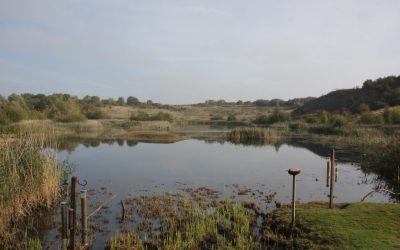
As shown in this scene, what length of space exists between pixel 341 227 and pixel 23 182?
8441 mm

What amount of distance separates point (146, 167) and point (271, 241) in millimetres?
14107

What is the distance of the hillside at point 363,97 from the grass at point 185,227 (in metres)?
61.7

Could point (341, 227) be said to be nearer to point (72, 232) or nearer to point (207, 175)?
point (72, 232)

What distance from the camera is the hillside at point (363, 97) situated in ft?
224

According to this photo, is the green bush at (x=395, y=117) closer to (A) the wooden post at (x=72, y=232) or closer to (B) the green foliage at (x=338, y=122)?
(B) the green foliage at (x=338, y=122)

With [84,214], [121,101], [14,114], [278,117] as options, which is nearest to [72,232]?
[84,214]

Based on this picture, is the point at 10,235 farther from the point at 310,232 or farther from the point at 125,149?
the point at 125,149

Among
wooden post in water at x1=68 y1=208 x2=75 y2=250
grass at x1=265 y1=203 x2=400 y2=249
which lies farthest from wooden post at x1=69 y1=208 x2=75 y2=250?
grass at x1=265 y1=203 x2=400 y2=249

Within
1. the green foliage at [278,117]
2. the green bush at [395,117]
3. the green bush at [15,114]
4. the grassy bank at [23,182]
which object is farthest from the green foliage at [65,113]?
the grassy bank at [23,182]

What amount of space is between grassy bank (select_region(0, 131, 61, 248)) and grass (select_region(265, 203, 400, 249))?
20.7ft

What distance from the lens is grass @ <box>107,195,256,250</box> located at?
28.2 feet

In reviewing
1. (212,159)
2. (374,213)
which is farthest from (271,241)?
(212,159)

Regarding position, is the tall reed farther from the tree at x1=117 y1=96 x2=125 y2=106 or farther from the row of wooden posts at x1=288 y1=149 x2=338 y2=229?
the tree at x1=117 y1=96 x2=125 y2=106

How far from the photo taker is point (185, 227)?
9.73 m
